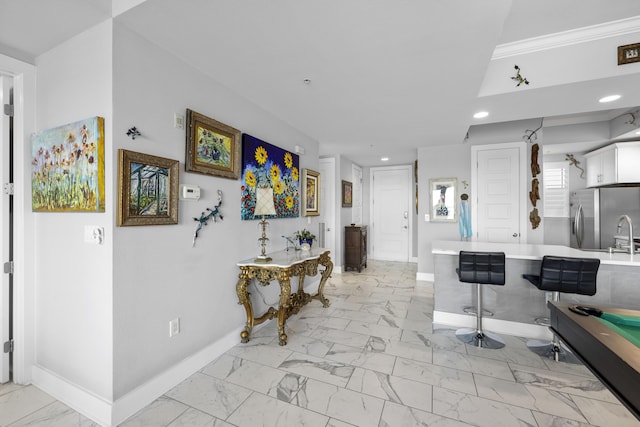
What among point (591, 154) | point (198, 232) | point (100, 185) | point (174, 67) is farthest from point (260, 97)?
point (591, 154)

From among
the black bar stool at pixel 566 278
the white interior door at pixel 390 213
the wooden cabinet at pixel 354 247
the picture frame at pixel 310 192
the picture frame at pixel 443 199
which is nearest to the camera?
the black bar stool at pixel 566 278

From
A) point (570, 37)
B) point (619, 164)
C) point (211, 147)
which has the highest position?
point (570, 37)

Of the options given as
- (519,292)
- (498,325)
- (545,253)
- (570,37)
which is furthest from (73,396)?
(570,37)

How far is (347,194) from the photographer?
6.05 meters

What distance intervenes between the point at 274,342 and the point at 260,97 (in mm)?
Result: 2469

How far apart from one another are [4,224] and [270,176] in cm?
215

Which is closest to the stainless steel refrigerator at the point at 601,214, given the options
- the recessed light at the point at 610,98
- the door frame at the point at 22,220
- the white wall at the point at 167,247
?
the recessed light at the point at 610,98

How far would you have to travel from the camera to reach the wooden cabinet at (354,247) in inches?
227

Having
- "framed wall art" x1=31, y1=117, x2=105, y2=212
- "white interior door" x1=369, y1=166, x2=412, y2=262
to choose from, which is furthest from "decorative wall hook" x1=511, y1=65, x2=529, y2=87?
"white interior door" x1=369, y1=166, x2=412, y2=262

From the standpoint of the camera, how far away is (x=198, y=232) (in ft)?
7.38

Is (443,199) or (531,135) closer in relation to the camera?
(531,135)

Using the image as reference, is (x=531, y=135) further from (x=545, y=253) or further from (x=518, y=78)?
(x=545, y=253)

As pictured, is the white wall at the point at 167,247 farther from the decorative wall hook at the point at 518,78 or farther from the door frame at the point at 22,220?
the decorative wall hook at the point at 518,78

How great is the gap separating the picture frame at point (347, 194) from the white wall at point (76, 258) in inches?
178
